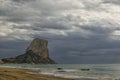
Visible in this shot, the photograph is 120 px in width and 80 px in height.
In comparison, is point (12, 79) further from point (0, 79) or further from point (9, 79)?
point (0, 79)

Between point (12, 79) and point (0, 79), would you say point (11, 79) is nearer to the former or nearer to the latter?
point (12, 79)

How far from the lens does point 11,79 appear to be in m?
45.1

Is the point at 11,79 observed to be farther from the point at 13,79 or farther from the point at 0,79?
the point at 0,79

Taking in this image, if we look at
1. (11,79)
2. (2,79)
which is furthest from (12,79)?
(2,79)

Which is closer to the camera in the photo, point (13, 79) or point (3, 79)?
point (3, 79)

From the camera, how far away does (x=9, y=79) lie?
44.4 meters

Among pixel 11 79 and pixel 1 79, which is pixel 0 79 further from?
pixel 11 79

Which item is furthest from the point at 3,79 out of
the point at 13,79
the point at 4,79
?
the point at 13,79

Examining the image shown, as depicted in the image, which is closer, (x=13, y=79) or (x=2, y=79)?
(x=2, y=79)

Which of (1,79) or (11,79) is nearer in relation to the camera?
(1,79)

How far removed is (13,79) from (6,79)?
8.14 feet

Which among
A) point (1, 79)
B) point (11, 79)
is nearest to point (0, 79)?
point (1, 79)

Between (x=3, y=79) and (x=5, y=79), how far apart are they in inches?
19.2

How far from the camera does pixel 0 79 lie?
41531 mm
